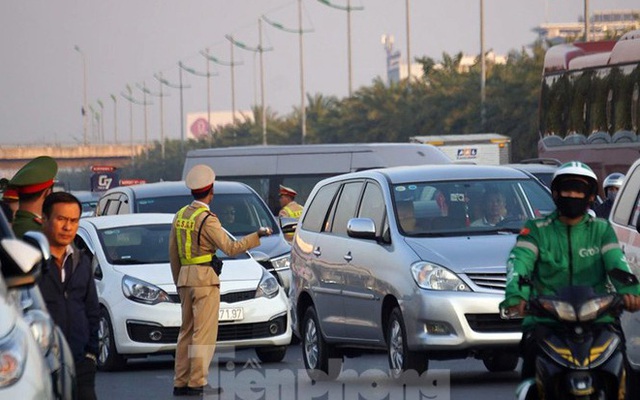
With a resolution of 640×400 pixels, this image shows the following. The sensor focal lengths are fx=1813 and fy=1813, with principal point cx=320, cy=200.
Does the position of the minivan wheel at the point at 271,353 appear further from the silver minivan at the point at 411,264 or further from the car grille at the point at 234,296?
the silver minivan at the point at 411,264

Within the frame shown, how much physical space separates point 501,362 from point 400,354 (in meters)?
1.51

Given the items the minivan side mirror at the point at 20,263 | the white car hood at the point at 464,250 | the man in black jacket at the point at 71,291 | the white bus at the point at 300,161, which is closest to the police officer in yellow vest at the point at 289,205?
the white bus at the point at 300,161

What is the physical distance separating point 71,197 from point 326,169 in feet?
79.9

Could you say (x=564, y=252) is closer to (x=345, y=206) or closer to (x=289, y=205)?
(x=345, y=206)

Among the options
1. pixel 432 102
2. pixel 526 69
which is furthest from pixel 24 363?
pixel 432 102

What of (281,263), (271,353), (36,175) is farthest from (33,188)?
(281,263)

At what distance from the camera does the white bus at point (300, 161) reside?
1236 inches

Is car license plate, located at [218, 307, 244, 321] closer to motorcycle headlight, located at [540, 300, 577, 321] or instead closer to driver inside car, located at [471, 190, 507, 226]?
driver inside car, located at [471, 190, 507, 226]

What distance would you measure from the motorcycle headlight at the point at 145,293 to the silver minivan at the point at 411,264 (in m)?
1.33

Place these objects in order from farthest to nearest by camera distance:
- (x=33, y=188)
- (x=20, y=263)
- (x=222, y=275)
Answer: (x=222, y=275), (x=33, y=188), (x=20, y=263)

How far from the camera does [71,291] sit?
884 cm

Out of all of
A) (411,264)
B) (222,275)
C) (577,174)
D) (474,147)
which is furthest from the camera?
(474,147)

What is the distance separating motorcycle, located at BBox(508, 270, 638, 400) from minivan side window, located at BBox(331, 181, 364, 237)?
7376 mm

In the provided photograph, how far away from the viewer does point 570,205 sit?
804 centimetres
